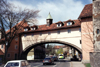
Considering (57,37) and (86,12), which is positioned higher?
(86,12)

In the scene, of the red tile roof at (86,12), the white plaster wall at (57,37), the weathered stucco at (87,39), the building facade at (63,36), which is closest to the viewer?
the weathered stucco at (87,39)

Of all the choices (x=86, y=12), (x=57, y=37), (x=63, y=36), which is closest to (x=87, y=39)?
(x=86, y=12)

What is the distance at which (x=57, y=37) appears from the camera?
1512 inches

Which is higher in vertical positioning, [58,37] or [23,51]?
[58,37]

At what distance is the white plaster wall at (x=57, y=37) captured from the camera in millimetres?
35000

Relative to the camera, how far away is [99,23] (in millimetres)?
25141

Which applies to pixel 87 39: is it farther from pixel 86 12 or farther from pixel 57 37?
pixel 57 37

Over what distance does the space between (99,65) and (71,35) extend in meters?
24.3

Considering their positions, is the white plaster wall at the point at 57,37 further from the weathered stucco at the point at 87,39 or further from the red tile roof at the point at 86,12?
the red tile roof at the point at 86,12

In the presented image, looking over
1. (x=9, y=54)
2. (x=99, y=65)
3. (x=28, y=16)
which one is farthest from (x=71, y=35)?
(x=99, y=65)

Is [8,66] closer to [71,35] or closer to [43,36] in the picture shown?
[71,35]

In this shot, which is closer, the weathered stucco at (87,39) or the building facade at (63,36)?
the weathered stucco at (87,39)

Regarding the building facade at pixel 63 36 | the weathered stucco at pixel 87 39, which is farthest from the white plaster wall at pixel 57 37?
the weathered stucco at pixel 87 39

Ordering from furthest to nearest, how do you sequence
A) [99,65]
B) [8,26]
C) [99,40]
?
[8,26], [99,40], [99,65]
